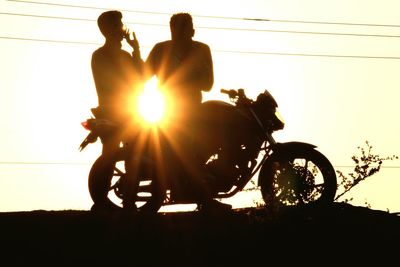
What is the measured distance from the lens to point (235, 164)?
382 inches

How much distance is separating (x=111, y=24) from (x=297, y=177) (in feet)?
9.84

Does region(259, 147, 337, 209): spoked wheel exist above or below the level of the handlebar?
below

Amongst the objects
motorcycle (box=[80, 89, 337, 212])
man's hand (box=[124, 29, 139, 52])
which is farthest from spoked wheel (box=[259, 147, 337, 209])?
man's hand (box=[124, 29, 139, 52])

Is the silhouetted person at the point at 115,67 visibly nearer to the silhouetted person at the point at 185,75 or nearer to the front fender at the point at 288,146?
the silhouetted person at the point at 185,75

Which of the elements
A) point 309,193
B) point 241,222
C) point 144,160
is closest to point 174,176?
point 144,160

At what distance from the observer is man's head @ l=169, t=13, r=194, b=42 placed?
32.0 feet

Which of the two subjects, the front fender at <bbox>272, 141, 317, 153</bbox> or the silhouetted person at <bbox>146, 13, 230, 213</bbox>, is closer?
the silhouetted person at <bbox>146, 13, 230, 213</bbox>

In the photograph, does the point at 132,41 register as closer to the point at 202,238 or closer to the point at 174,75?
the point at 174,75

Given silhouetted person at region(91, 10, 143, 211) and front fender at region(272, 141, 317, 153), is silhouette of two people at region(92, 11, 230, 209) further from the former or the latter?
front fender at region(272, 141, 317, 153)

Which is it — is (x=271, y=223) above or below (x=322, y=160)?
below

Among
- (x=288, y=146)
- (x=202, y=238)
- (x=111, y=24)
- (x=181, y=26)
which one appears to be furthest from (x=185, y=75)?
(x=202, y=238)

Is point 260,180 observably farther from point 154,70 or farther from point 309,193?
point 154,70

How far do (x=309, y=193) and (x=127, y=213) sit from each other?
2.35 metres

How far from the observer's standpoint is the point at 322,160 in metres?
9.74
